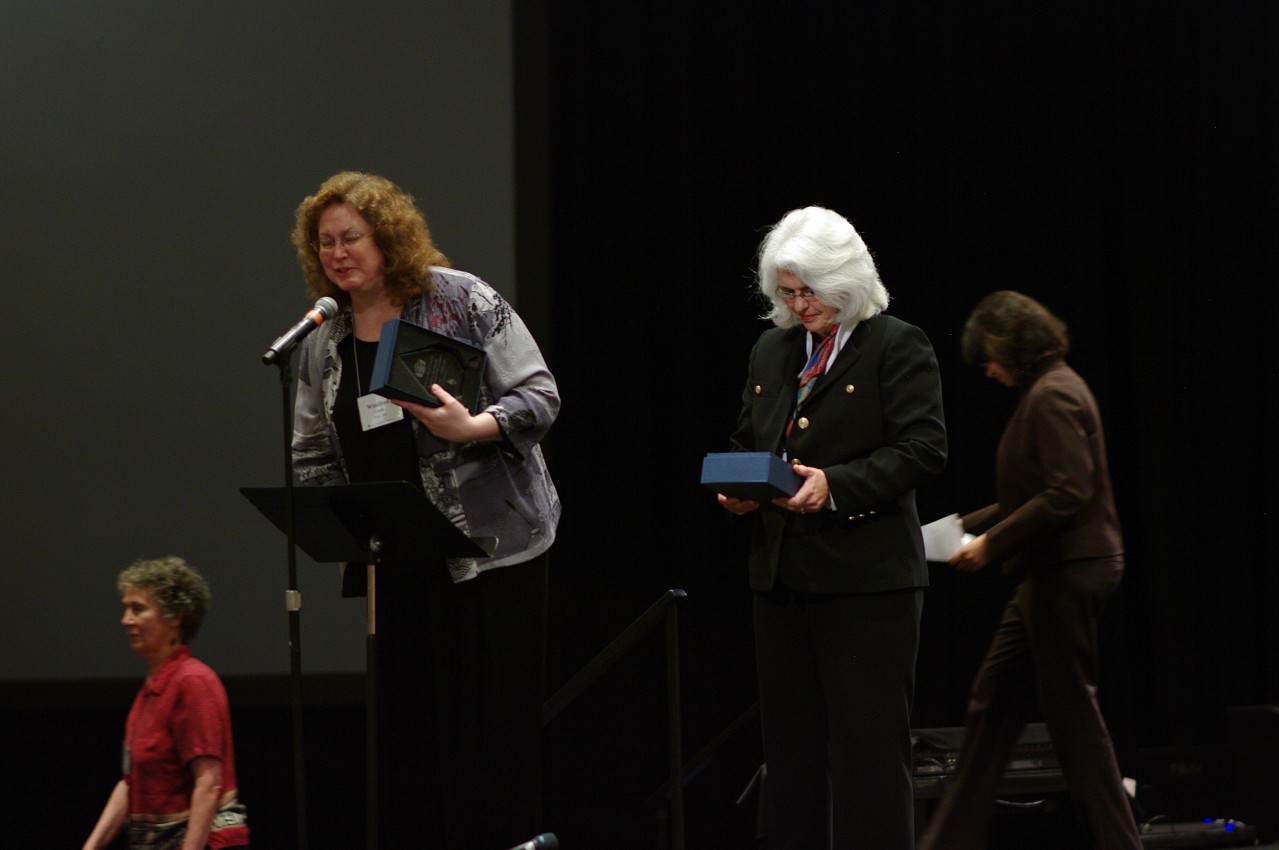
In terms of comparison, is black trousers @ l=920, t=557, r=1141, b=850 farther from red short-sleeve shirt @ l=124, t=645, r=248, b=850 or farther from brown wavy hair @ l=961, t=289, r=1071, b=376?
red short-sleeve shirt @ l=124, t=645, r=248, b=850

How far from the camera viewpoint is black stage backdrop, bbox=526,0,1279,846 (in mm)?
4113

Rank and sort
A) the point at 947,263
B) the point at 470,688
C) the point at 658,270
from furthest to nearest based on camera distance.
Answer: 1. the point at 947,263
2. the point at 658,270
3. the point at 470,688

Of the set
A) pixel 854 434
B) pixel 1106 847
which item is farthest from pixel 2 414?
pixel 1106 847

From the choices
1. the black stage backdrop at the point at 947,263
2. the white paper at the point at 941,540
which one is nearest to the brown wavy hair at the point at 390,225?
the white paper at the point at 941,540

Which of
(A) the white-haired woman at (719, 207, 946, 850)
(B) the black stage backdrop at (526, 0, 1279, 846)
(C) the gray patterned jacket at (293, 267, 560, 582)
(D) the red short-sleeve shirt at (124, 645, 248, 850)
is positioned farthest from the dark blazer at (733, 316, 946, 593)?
(B) the black stage backdrop at (526, 0, 1279, 846)

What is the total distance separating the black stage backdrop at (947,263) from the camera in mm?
4113

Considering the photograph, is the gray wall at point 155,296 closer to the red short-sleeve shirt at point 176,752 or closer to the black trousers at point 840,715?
the red short-sleeve shirt at point 176,752

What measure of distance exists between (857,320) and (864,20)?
2395 mm

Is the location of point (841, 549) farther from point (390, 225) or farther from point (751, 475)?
point (390, 225)

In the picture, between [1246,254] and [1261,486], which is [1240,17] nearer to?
[1246,254]

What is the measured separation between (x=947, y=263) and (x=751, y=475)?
260 centimetres

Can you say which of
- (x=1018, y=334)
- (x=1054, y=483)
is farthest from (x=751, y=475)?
(x=1018, y=334)

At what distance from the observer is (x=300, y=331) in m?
2.15

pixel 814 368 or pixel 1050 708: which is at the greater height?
pixel 814 368
